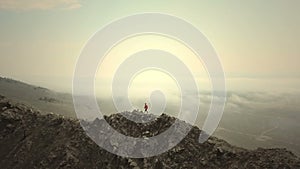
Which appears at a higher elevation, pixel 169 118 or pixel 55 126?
pixel 169 118

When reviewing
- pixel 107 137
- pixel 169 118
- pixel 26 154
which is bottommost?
pixel 26 154

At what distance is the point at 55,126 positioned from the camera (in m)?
47.3

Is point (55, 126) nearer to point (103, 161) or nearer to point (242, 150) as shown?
point (103, 161)

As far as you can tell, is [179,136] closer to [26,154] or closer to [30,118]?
[26,154]

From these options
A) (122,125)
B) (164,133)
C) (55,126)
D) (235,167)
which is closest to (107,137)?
(122,125)

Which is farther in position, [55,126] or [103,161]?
[55,126]

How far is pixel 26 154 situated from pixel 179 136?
70.0 feet

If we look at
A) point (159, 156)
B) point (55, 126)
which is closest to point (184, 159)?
point (159, 156)

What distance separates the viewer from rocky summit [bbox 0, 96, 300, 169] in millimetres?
35116

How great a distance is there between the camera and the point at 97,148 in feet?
133

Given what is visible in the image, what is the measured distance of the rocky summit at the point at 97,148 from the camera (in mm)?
35116

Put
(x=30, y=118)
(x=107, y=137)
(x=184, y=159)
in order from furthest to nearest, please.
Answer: (x=30, y=118), (x=107, y=137), (x=184, y=159)

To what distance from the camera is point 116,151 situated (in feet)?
127

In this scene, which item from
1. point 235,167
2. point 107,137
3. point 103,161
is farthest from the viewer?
point 107,137
